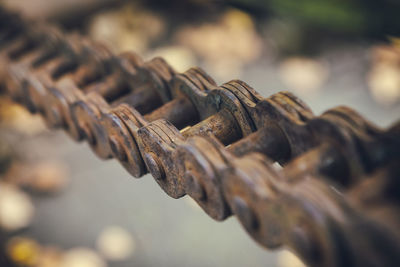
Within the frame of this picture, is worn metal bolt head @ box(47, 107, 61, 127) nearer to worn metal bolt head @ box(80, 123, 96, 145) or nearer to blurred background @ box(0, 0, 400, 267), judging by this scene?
worn metal bolt head @ box(80, 123, 96, 145)

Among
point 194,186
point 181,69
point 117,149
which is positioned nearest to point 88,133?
point 117,149

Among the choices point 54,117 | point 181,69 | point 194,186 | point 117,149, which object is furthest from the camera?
point 181,69

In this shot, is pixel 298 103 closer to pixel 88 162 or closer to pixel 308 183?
pixel 308 183

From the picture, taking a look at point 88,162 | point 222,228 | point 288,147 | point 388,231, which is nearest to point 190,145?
point 288,147

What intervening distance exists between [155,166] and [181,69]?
150 centimetres

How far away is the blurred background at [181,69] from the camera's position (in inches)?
61.1

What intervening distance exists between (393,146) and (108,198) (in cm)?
136

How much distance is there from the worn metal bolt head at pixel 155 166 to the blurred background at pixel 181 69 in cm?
91

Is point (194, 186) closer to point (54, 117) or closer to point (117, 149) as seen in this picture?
point (117, 149)

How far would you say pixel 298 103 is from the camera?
2.01 ft

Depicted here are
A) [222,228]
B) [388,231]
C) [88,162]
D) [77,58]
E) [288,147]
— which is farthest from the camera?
[88,162]

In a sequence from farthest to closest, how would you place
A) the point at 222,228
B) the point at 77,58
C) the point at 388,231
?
1. the point at 222,228
2. the point at 77,58
3. the point at 388,231

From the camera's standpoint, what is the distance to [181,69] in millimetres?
2104

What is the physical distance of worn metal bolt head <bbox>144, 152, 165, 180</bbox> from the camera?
646 mm
